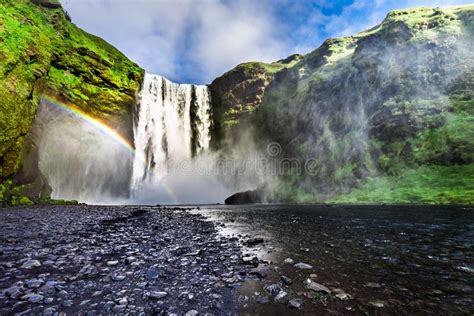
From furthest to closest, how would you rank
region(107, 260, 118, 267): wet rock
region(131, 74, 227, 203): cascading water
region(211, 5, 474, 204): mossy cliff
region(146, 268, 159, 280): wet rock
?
1. region(131, 74, 227, 203): cascading water
2. region(211, 5, 474, 204): mossy cliff
3. region(107, 260, 118, 267): wet rock
4. region(146, 268, 159, 280): wet rock

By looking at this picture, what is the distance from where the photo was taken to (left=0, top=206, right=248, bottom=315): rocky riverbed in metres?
5.11

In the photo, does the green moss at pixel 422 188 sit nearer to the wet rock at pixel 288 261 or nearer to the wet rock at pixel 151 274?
the wet rock at pixel 288 261

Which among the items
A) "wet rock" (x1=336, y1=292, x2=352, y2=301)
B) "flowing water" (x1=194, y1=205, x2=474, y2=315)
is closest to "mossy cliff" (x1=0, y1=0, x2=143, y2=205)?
"flowing water" (x1=194, y1=205, x2=474, y2=315)

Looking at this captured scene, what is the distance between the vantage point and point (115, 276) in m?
6.64

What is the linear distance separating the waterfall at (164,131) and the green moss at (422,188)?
150ft

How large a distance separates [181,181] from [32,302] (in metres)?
79.4

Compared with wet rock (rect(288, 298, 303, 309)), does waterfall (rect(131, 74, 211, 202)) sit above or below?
above

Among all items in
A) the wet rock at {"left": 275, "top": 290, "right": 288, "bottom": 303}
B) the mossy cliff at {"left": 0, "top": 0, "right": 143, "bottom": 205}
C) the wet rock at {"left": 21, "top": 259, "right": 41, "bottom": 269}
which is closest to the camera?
the wet rock at {"left": 275, "top": 290, "right": 288, "bottom": 303}

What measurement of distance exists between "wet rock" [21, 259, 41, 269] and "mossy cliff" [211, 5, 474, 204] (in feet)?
167

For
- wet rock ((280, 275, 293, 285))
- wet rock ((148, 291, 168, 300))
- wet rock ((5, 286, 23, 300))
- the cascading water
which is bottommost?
wet rock ((280, 275, 293, 285))

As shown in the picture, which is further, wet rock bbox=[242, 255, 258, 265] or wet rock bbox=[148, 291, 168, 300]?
wet rock bbox=[242, 255, 258, 265]

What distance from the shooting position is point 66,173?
53.7 m

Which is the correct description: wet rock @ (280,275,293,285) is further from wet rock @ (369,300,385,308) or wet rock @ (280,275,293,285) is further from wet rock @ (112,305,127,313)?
wet rock @ (112,305,127,313)

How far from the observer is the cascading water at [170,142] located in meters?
67.9
